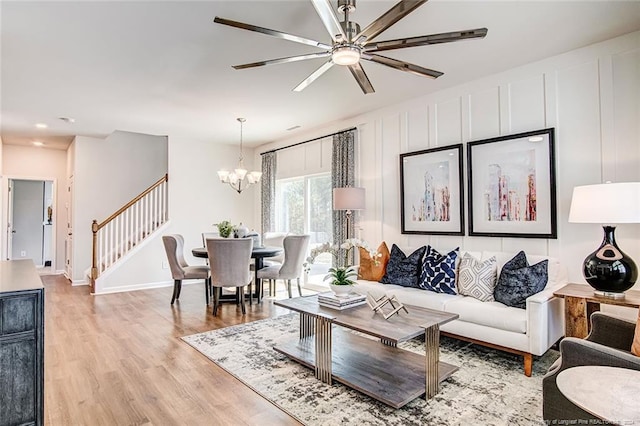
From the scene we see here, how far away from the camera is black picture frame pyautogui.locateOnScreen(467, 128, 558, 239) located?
3.54 meters

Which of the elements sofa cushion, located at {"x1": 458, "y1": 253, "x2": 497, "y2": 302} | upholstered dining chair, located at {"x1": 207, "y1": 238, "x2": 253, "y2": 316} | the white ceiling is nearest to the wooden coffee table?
sofa cushion, located at {"x1": 458, "y1": 253, "x2": 497, "y2": 302}

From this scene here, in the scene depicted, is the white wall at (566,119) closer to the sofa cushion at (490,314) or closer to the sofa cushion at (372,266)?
the sofa cushion at (372,266)

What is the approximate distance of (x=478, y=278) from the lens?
354 cm

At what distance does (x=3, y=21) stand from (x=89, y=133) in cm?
440

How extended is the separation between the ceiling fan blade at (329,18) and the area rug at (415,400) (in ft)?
8.04

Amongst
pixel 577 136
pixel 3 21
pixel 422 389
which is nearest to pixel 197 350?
pixel 422 389

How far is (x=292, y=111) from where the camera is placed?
17.5ft

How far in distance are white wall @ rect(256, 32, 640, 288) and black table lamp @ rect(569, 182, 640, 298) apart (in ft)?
1.68

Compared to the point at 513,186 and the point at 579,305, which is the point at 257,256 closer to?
the point at 513,186

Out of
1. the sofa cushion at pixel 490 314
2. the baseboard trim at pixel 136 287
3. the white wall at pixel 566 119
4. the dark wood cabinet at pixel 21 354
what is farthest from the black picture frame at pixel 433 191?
the baseboard trim at pixel 136 287

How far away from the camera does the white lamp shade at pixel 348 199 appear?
483cm

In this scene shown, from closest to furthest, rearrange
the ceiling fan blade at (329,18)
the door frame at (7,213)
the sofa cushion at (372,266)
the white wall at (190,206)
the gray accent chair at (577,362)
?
the gray accent chair at (577,362), the ceiling fan blade at (329,18), the sofa cushion at (372,266), the white wall at (190,206), the door frame at (7,213)

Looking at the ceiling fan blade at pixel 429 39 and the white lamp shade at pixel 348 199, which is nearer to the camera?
the ceiling fan blade at pixel 429 39

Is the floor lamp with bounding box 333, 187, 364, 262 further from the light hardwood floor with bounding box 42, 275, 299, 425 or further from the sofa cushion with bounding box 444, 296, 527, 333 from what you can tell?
the sofa cushion with bounding box 444, 296, 527, 333
